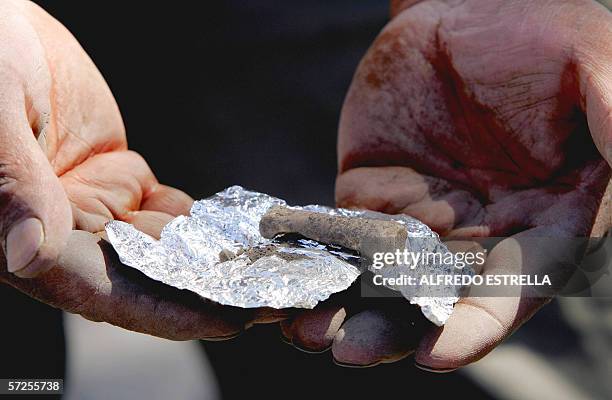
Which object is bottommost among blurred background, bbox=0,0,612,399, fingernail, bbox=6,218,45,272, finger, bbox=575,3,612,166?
blurred background, bbox=0,0,612,399

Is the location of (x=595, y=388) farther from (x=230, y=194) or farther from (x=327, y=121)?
(x=230, y=194)

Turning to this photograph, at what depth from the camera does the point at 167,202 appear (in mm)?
1230

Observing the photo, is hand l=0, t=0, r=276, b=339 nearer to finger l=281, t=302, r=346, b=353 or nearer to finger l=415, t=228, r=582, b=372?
finger l=281, t=302, r=346, b=353

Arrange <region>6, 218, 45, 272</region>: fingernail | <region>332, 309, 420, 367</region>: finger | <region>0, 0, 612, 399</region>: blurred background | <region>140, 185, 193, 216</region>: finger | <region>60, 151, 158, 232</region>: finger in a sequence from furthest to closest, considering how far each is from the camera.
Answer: <region>0, 0, 612, 399</region>: blurred background < <region>140, 185, 193, 216</region>: finger < <region>60, 151, 158, 232</region>: finger < <region>332, 309, 420, 367</region>: finger < <region>6, 218, 45, 272</region>: fingernail

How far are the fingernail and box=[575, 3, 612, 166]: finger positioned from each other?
70 cm

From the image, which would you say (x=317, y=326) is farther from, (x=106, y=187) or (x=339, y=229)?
(x=106, y=187)

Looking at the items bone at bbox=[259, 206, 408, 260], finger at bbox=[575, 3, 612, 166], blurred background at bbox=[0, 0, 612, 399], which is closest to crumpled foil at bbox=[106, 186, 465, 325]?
bone at bbox=[259, 206, 408, 260]

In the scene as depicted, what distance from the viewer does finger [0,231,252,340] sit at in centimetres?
89

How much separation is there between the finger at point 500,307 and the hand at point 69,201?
220 mm

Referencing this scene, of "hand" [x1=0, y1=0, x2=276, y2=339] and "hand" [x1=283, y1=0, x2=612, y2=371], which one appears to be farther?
"hand" [x1=283, y1=0, x2=612, y2=371]

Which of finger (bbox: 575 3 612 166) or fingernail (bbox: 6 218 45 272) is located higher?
finger (bbox: 575 3 612 166)

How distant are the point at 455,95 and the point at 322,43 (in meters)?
0.65

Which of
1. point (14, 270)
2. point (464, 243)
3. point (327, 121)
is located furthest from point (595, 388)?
point (14, 270)

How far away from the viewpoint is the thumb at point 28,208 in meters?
0.81
